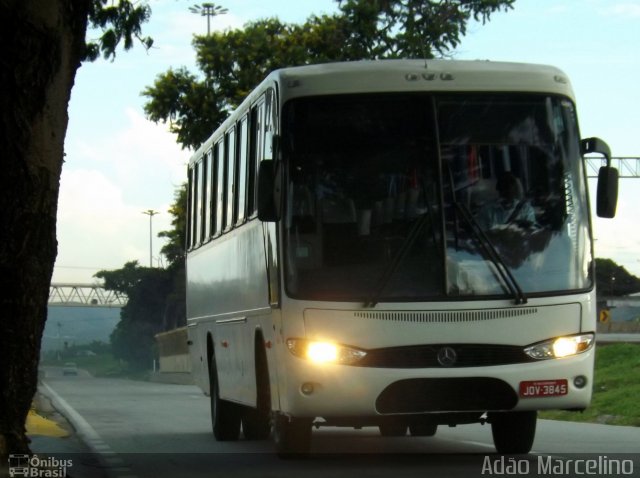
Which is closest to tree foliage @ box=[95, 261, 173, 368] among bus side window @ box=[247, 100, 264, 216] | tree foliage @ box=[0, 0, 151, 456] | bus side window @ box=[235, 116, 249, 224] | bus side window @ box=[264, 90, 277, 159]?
bus side window @ box=[235, 116, 249, 224]

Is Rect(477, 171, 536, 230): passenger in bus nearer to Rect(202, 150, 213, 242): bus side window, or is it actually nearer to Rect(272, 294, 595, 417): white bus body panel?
Rect(272, 294, 595, 417): white bus body panel

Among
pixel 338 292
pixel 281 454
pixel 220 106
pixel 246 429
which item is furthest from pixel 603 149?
pixel 220 106

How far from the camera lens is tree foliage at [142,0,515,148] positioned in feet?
118

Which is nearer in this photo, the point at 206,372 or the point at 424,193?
the point at 424,193

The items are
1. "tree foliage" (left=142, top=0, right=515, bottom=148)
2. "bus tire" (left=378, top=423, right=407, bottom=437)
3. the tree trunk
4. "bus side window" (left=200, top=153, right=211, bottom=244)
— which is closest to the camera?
the tree trunk

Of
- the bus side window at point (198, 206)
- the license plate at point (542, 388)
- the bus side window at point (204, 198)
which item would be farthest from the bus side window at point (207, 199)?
the license plate at point (542, 388)

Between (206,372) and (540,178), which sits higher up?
(540,178)

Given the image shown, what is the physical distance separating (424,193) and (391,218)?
1.11 feet

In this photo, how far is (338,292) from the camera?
12102 millimetres

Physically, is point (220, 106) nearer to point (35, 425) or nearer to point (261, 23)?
point (261, 23)

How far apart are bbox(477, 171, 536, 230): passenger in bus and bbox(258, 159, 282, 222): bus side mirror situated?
1622mm
